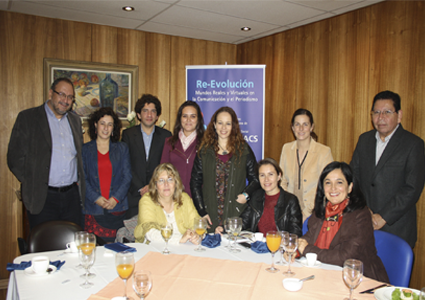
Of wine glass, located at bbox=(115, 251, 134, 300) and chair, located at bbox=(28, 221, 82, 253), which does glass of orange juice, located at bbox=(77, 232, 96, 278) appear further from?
chair, located at bbox=(28, 221, 82, 253)

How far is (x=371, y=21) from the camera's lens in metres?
3.67

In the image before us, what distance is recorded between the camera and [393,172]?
2.81 metres

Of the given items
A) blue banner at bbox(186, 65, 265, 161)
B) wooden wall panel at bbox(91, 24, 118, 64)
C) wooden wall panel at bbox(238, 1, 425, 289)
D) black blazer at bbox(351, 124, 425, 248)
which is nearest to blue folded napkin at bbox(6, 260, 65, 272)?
black blazer at bbox(351, 124, 425, 248)

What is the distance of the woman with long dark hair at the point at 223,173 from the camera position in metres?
3.03

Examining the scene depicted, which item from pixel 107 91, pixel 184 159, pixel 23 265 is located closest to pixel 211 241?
pixel 23 265

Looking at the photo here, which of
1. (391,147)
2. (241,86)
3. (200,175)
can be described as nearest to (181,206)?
(200,175)

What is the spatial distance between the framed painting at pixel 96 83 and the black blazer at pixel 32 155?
1295 mm

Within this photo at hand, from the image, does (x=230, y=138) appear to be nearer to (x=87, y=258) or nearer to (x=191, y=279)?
(x=191, y=279)

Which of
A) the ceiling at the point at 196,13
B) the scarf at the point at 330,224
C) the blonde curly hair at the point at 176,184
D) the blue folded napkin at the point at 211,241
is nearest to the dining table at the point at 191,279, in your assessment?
the blue folded napkin at the point at 211,241

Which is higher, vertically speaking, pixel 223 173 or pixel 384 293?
pixel 223 173

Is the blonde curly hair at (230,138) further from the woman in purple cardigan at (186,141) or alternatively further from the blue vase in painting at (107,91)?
the blue vase in painting at (107,91)

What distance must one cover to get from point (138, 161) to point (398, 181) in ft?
8.38

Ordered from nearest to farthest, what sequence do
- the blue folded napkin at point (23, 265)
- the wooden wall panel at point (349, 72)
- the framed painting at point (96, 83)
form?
the blue folded napkin at point (23, 265), the wooden wall panel at point (349, 72), the framed painting at point (96, 83)

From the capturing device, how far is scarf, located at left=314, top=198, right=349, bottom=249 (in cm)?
220
